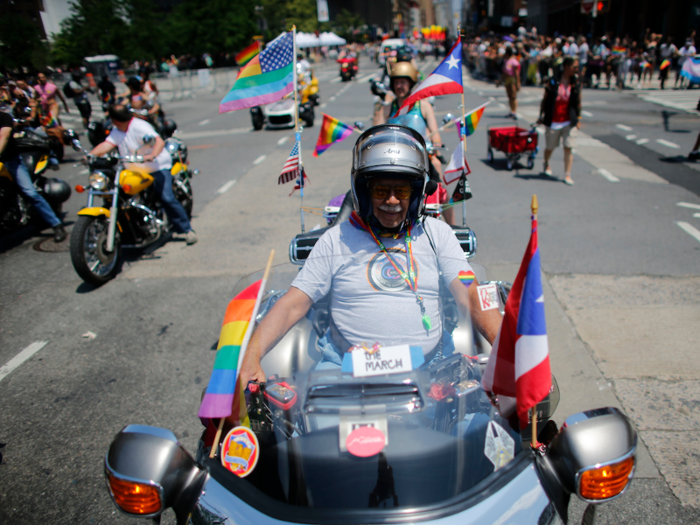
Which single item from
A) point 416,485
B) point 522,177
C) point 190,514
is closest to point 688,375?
point 416,485

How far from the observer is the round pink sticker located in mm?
1493

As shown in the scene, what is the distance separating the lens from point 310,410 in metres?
1.62

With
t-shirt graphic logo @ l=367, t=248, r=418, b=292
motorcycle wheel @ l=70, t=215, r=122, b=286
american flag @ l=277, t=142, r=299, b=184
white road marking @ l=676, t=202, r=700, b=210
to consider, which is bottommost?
white road marking @ l=676, t=202, r=700, b=210

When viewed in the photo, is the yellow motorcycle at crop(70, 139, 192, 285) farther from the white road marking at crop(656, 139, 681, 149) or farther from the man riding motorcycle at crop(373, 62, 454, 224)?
the white road marking at crop(656, 139, 681, 149)

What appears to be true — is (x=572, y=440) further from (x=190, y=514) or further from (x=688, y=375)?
(x=688, y=375)

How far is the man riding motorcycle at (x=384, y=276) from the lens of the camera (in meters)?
2.34

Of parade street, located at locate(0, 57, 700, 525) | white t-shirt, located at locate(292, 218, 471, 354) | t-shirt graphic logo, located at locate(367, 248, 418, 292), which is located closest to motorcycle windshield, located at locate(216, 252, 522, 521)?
white t-shirt, located at locate(292, 218, 471, 354)

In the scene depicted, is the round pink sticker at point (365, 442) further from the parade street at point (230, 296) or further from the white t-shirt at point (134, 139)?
the white t-shirt at point (134, 139)

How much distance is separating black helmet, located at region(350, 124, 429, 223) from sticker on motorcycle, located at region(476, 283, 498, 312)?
70 cm

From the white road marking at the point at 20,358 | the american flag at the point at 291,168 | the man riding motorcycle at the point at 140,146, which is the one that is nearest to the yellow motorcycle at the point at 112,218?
the man riding motorcycle at the point at 140,146

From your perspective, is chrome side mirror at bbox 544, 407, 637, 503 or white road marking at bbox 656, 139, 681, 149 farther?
white road marking at bbox 656, 139, 681, 149

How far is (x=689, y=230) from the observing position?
6.07 metres

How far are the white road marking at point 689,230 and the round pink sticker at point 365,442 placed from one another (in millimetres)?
5883

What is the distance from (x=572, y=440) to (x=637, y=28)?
128 feet
